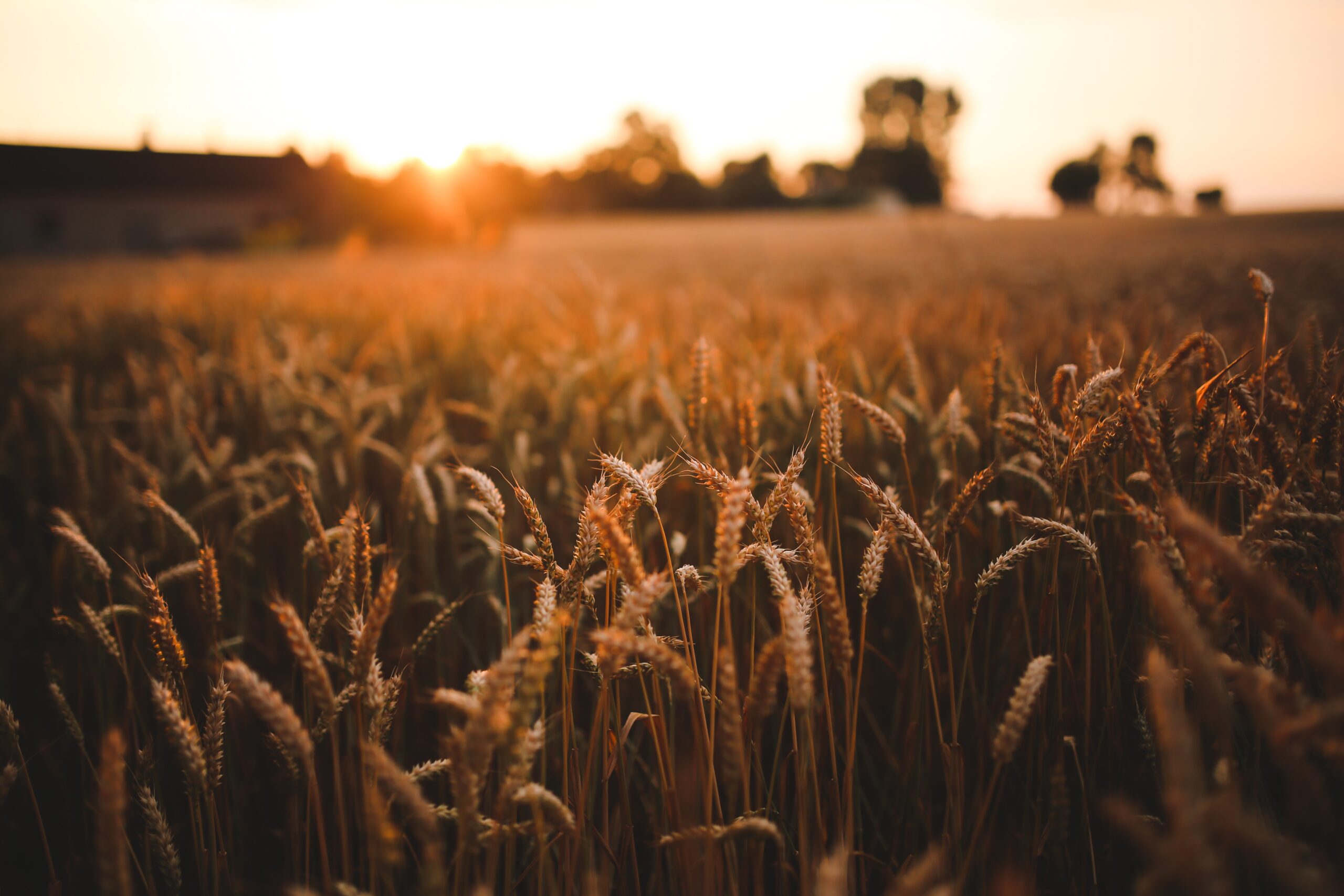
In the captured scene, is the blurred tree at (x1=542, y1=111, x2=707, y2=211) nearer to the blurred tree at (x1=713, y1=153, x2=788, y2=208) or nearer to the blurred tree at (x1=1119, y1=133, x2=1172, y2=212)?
the blurred tree at (x1=713, y1=153, x2=788, y2=208)

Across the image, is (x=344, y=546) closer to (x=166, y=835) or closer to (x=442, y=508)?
(x=166, y=835)

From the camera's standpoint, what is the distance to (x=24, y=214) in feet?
93.5

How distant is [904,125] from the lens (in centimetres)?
5031

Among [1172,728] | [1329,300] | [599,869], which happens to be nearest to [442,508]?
[599,869]

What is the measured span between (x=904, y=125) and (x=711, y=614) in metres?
57.6

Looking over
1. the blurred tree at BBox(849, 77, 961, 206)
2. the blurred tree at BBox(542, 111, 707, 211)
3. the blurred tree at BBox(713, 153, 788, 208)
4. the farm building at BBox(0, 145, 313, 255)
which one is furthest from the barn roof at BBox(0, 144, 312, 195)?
the blurred tree at BBox(849, 77, 961, 206)

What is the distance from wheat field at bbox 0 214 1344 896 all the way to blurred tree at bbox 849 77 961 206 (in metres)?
45.1

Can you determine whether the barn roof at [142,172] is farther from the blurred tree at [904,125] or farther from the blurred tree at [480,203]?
the blurred tree at [904,125]

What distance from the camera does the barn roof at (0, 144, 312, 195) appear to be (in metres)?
29.3

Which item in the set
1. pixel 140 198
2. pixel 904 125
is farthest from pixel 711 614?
pixel 904 125

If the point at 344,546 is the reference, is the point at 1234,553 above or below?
above

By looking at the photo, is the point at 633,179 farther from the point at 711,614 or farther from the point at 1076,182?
the point at 711,614

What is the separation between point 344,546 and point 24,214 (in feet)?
132

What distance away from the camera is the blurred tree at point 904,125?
4359 centimetres
